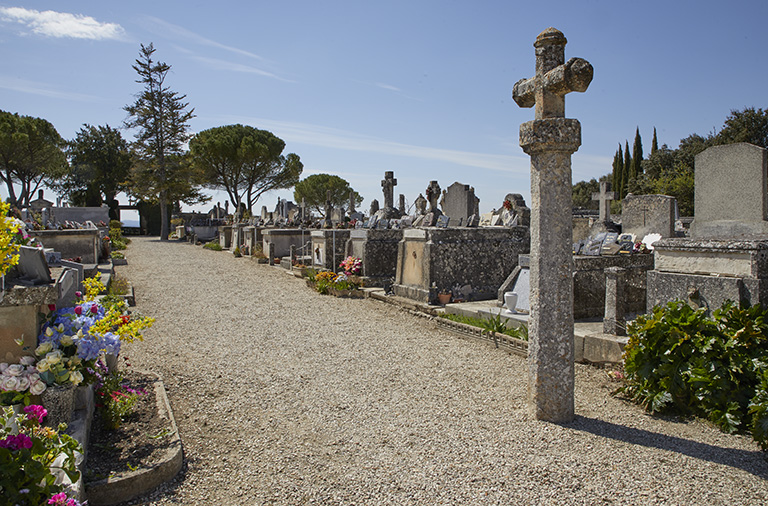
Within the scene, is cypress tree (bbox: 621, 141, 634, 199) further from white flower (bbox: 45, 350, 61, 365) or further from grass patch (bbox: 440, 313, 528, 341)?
white flower (bbox: 45, 350, 61, 365)

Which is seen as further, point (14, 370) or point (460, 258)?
point (460, 258)

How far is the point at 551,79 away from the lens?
3.97 metres

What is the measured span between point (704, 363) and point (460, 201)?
34.4ft

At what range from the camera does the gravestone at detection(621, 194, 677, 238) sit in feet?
29.8

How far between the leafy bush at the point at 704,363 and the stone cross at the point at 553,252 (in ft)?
2.88

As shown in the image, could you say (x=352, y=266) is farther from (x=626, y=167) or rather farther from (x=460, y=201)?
(x=626, y=167)

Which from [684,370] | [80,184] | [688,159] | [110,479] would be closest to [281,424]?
[110,479]

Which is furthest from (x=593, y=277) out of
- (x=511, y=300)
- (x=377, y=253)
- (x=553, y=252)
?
(x=377, y=253)

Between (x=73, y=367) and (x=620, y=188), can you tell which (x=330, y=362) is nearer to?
(x=73, y=367)

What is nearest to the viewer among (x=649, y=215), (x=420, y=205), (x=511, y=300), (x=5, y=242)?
(x=5, y=242)

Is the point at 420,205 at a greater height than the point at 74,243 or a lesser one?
greater

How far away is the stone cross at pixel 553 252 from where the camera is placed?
395cm

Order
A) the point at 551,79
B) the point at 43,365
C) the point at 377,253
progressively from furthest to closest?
1. the point at 377,253
2. the point at 551,79
3. the point at 43,365

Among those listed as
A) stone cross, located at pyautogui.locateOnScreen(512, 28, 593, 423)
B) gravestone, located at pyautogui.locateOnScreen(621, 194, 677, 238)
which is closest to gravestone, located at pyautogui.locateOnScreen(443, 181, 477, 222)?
gravestone, located at pyautogui.locateOnScreen(621, 194, 677, 238)
